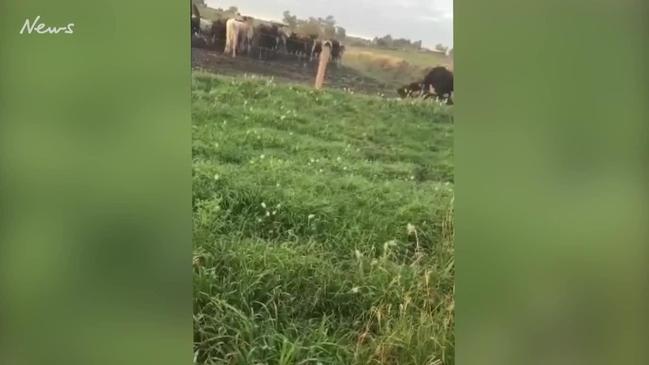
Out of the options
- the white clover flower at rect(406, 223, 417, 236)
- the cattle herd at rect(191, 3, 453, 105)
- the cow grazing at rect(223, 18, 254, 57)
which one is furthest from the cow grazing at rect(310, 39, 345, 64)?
the white clover flower at rect(406, 223, 417, 236)

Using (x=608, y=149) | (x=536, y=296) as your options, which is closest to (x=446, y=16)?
(x=608, y=149)

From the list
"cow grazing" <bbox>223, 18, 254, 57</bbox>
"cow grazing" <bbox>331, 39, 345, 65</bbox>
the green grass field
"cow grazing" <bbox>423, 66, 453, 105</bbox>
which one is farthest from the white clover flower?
"cow grazing" <bbox>223, 18, 254, 57</bbox>

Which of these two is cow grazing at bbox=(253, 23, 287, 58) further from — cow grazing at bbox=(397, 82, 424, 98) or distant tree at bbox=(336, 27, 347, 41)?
cow grazing at bbox=(397, 82, 424, 98)

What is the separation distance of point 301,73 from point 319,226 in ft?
1.04

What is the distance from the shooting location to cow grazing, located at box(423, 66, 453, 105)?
141 centimetres

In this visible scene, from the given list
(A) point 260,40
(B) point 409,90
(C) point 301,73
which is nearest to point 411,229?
(B) point 409,90

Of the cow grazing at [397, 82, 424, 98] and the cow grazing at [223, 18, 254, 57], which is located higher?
the cow grazing at [223, 18, 254, 57]

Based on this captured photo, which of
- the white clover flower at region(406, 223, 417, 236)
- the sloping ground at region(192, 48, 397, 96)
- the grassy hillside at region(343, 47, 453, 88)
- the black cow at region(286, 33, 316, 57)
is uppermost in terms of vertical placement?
the black cow at region(286, 33, 316, 57)

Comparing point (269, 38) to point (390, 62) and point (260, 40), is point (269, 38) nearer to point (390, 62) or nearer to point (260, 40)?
point (260, 40)

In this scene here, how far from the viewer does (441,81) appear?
1.42 meters

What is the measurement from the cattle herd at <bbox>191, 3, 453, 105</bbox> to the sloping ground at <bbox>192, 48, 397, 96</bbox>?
0.01 metres

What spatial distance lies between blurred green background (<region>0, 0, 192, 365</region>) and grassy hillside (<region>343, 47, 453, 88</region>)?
0.35 metres

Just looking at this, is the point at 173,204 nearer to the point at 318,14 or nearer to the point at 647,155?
the point at 318,14

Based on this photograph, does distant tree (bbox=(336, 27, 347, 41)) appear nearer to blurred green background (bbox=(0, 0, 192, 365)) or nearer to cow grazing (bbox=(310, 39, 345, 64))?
cow grazing (bbox=(310, 39, 345, 64))
